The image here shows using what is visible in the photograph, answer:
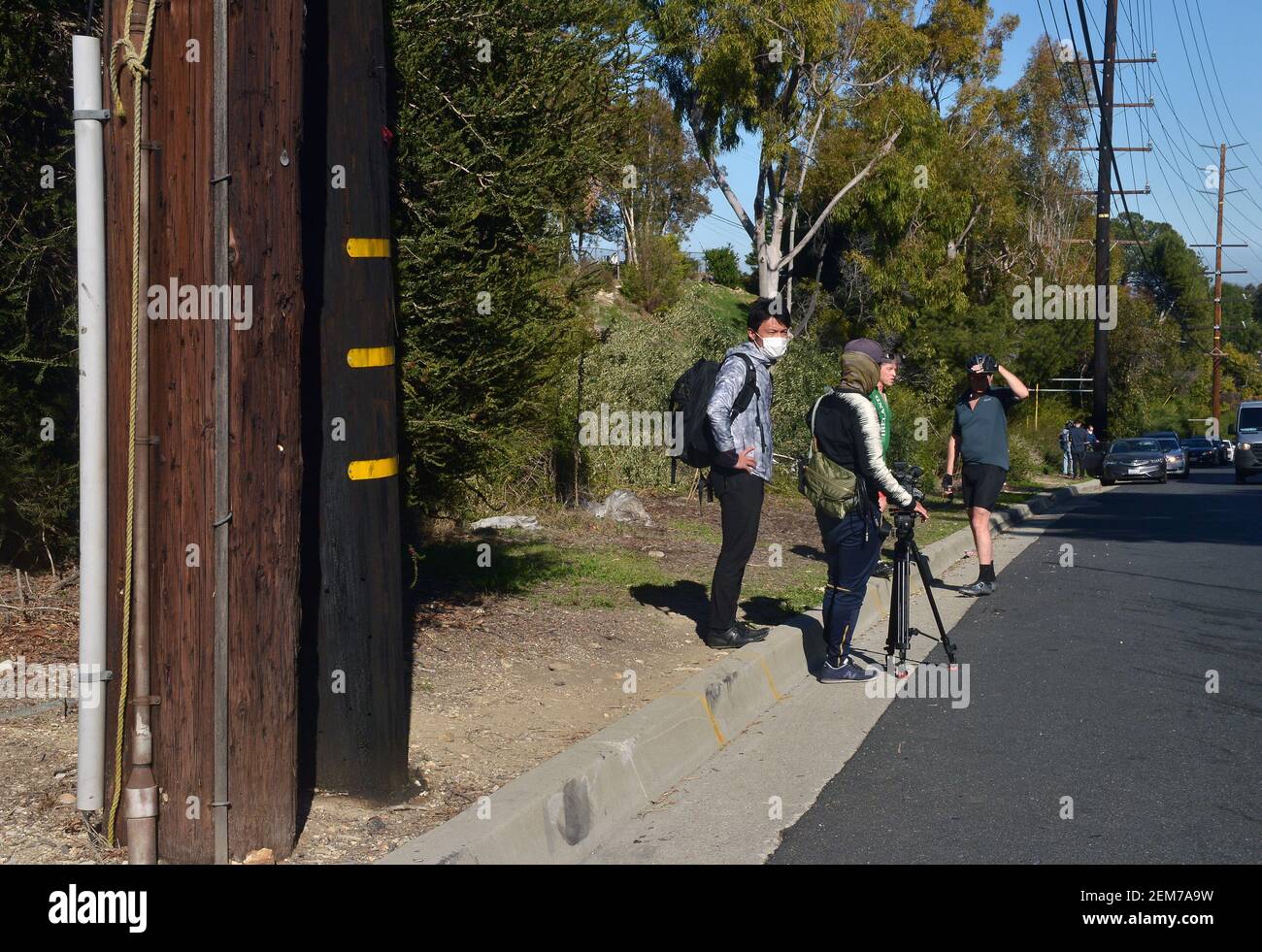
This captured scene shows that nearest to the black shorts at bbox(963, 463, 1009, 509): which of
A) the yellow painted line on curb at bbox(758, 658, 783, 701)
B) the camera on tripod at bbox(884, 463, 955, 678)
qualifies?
the camera on tripod at bbox(884, 463, 955, 678)

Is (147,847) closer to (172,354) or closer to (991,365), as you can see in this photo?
(172,354)

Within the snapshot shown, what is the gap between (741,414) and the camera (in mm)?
7613

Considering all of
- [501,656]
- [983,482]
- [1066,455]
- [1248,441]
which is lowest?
[501,656]

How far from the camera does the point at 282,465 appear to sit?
4.31 meters

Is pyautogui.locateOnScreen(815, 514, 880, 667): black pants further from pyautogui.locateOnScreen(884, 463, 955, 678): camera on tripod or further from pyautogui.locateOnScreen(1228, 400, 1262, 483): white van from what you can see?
pyautogui.locateOnScreen(1228, 400, 1262, 483): white van

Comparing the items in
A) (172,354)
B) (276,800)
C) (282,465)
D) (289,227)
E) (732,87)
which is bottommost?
(276,800)

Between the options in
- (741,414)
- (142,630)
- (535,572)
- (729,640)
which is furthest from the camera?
(535,572)

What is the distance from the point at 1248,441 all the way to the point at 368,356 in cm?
3832

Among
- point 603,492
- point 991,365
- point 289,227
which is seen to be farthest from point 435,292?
point 603,492

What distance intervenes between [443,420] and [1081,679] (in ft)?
13.2

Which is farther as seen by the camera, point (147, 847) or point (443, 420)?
point (443, 420)

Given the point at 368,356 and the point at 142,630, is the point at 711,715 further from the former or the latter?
the point at 142,630

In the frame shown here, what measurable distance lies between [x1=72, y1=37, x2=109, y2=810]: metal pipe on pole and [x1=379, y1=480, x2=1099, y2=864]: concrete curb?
3.38 ft

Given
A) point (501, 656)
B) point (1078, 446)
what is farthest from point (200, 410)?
point (1078, 446)
